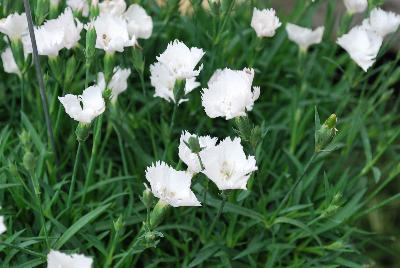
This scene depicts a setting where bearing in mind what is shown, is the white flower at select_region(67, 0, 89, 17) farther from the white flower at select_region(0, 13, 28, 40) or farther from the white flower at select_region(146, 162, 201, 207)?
the white flower at select_region(146, 162, 201, 207)

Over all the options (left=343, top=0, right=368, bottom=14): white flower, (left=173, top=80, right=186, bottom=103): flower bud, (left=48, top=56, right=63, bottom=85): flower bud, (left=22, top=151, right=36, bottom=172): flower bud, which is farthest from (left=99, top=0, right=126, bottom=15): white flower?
(left=343, top=0, right=368, bottom=14): white flower

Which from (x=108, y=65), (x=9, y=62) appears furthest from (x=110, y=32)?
(x=9, y=62)

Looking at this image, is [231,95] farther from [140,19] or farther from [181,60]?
[140,19]

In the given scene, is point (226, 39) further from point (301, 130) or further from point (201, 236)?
point (201, 236)

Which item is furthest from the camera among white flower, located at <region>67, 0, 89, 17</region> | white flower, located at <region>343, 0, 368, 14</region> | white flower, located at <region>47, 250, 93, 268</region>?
white flower, located at <region>343, 0, 368, 14</region>

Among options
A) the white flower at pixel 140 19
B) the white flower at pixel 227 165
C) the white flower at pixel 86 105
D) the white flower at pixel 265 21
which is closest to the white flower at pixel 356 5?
the white flower at pixel 265 21

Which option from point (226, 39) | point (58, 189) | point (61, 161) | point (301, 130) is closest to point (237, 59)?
point (226, 39)
